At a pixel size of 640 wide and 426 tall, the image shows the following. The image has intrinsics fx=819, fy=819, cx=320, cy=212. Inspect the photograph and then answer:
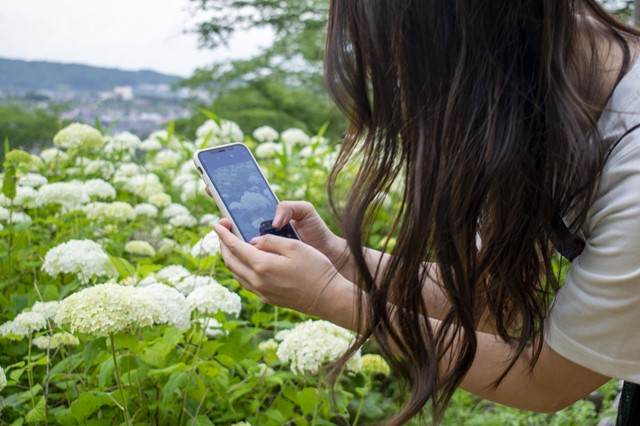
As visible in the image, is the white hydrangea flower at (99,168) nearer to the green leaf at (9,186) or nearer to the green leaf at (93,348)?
the green leaf at (9,186)

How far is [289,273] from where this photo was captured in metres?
1.00

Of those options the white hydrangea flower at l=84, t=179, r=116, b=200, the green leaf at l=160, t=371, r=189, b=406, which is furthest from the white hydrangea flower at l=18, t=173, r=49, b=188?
the green leaf at l=160, t=371, r=189, b=406

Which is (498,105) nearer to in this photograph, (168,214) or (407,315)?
(407,315)

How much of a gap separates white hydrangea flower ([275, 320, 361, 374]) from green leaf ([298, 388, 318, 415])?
133 millimetres

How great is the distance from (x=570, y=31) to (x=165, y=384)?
81 cm

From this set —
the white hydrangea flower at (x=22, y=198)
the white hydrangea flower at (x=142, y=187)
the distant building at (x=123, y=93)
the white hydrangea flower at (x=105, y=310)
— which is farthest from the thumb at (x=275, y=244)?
the distant building at (x=123, y=93)

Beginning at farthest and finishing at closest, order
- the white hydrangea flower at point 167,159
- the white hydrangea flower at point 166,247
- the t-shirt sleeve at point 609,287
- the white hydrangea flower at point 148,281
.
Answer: the white hydrangea flower at point 167,159 < the white hydrangea flower at point 166,247 < the white hydrangea flower at point 148,281 < the t-shirt sleeve at point 609,287

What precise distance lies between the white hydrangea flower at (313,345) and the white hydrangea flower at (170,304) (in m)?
0.18

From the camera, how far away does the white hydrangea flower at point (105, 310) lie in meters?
1.10

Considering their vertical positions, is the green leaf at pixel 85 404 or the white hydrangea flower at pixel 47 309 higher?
the white hydrangea flower at pixel 47 309

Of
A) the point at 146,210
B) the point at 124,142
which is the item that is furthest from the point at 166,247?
the point at 124,142

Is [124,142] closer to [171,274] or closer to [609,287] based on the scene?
[171,274]

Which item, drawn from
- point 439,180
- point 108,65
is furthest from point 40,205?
point 108,65

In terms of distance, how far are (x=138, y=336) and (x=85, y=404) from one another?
0.24m
